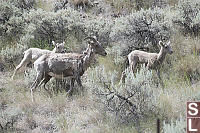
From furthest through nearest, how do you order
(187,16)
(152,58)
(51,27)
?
(51,27) < (187,16) < (152,58)

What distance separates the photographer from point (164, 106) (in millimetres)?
7504

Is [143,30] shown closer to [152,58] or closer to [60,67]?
[152,58]

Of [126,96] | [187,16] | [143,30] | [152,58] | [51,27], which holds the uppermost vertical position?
[187,16]

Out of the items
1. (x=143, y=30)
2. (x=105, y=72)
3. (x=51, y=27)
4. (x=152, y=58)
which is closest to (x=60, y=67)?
(x=105, y=72)

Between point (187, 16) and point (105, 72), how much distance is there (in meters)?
5.72

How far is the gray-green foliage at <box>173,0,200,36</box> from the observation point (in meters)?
12.7

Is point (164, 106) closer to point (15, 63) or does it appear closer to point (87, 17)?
point (15, 63)

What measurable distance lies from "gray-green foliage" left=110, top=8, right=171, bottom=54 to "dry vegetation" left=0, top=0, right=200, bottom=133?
0.12ft

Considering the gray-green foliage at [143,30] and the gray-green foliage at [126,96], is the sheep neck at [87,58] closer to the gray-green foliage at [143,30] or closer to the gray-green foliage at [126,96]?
the gray-green foliage at [126,96]

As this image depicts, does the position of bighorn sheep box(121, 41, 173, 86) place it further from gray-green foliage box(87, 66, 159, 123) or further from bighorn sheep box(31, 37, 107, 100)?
gray-green foliage box(87, 66, 159, 123)

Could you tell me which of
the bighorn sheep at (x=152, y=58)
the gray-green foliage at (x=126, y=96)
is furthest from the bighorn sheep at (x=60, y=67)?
the gray-green foliage at (x=126, y=96)

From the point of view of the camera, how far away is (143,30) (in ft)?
40.1

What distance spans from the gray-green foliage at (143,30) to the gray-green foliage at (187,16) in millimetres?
746

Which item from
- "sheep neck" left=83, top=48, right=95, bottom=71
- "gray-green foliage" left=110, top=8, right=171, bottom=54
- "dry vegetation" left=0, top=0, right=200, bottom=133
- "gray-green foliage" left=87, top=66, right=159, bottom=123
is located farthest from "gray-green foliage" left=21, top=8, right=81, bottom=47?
"gray-green foliage" left=87, top=66, right=159, bottom=123
